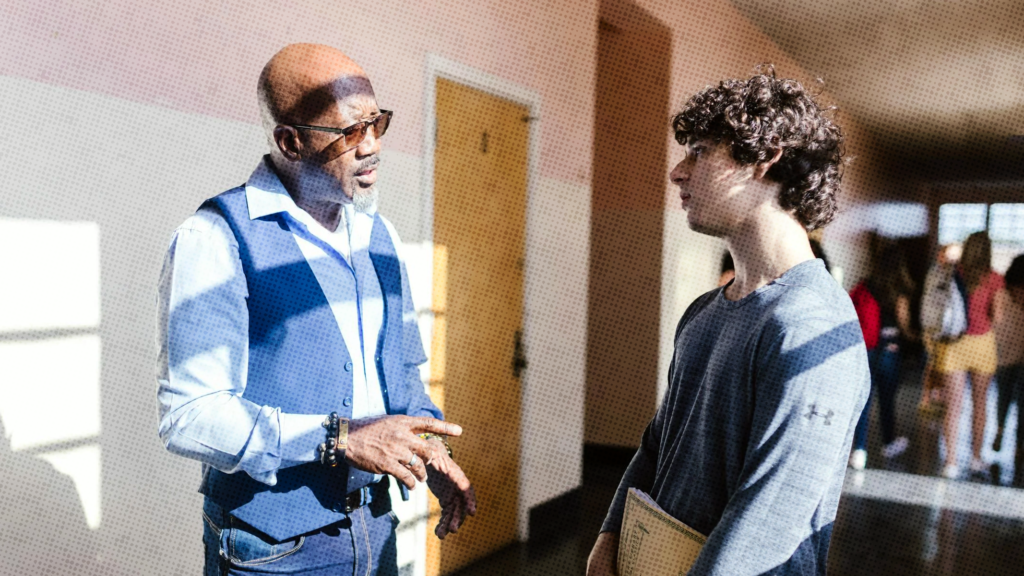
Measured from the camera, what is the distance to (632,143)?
5.68m

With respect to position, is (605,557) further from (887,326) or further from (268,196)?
(887,326)

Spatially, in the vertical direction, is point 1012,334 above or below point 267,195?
below

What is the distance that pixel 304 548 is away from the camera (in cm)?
131

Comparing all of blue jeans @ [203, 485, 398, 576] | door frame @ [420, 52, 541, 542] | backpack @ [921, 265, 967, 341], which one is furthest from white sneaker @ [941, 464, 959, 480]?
blue jeans @ [203, 485, 398, 576]

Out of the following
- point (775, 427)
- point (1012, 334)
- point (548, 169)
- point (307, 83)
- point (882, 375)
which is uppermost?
point (548, 169)

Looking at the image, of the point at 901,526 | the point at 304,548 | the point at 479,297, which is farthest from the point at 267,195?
the point at 901,526

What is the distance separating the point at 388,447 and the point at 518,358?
2623 millimetres

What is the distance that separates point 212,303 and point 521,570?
2696 mm

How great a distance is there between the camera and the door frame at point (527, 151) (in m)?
3.08

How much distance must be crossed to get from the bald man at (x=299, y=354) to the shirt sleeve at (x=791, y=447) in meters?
0.51

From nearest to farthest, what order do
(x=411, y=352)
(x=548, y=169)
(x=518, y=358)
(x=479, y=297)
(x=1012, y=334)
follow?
(x=411, y=352) → (x=479, y=297) → (x=518, y=358) → (x=548, y=169) → (x=1012, y=334)

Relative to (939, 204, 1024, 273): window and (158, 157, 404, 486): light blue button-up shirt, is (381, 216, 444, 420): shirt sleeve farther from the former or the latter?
(939, 204, 1024, 273): window

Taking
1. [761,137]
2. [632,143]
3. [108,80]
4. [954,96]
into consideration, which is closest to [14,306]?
[108,80]

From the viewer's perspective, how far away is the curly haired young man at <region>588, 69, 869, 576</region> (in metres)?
1.08
